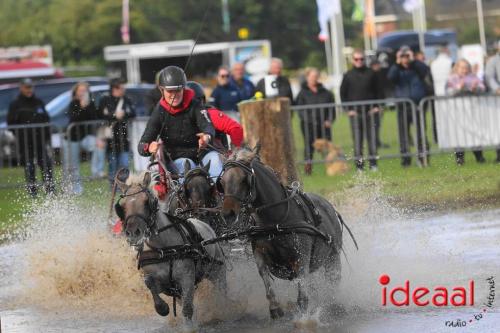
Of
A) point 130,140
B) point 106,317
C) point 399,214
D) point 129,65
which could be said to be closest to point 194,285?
point 106,317

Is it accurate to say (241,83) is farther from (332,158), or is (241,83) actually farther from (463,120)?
(463,120)

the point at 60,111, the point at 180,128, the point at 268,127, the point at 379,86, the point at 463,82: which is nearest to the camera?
the point at 180,128

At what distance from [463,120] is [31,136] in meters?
7.53

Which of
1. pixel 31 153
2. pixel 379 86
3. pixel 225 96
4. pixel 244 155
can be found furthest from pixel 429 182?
pixel 244 155

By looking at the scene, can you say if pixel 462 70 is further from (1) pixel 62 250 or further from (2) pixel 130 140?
(1) pixel 62 250

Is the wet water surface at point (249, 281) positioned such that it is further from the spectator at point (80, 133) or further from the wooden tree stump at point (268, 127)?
the spectator at point (80, 133)

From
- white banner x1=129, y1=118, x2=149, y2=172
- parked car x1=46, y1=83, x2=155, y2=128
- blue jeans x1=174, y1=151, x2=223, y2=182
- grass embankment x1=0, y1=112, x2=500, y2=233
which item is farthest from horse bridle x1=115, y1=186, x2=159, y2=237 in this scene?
parked car x1=46, y1=83, x2=155, y2=128

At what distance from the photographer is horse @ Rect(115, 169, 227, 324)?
900 cm

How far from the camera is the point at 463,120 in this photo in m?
21.4

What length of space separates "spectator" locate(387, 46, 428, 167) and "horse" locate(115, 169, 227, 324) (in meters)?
11.5

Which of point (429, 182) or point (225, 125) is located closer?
point (225, 125)

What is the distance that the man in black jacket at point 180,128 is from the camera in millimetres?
11070

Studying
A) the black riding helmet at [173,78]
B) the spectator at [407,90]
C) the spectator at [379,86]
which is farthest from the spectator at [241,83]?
the black riding helmet at [173,78]

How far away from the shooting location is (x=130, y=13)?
2891 inches
